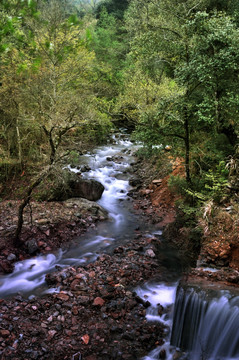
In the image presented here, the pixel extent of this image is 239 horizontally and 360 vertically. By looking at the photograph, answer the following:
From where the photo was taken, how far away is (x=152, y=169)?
1563cm

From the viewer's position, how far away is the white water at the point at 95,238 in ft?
23.8

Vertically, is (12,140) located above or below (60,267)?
above

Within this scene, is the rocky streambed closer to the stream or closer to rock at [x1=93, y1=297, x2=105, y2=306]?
rock at [x1=93, y1=297, x2=105, y2=306]

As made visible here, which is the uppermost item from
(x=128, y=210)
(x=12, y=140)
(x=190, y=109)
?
(x=190, y=109)

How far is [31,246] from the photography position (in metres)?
8.40

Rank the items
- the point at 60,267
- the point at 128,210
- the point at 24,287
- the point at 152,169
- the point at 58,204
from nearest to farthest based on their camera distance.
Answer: the point at 24,287, the point at 60,267, the point at 58,204, the point at 128,210, the point at 152,169

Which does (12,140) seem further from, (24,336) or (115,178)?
(24,336)

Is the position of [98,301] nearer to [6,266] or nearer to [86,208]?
[6,266]

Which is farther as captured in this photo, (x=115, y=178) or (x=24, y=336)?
(x=115, y=178)

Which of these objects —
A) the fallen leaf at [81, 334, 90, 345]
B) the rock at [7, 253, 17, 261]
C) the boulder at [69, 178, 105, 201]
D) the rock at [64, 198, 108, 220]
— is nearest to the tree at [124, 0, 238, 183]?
the rock at [64, 198, 108, 220]

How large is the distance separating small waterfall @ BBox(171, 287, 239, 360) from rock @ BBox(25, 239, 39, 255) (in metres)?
4.82

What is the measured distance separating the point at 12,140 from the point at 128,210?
23.1ft

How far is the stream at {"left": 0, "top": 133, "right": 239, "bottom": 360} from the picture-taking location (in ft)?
17.0

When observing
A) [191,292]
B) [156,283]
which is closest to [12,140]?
[156,283]
